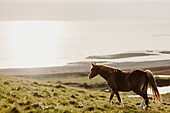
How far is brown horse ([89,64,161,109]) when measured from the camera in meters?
13.2

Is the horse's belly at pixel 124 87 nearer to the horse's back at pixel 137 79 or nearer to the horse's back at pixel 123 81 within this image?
the horse's back at pixel 123 81

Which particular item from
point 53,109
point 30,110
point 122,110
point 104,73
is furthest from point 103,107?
point 30,110

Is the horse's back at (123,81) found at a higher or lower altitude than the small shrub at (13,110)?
higher

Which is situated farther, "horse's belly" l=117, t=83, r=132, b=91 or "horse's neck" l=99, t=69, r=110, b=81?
"horse's neck" l=99, t=69, r=110, b=81

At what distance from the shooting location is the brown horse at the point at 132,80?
1323 cm

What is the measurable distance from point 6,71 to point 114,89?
153 feet

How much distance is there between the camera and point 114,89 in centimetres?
1384

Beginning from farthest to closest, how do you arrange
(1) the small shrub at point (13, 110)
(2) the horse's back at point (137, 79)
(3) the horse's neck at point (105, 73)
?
(3) the horse's neck at point (105, 73)
(2) the horse's back at point (137, 79)
(1) the small shrub at point (13, 110)

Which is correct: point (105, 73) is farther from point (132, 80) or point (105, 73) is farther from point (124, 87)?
point (132, 80)

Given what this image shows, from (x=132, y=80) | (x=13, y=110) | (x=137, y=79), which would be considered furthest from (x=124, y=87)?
(x=13, y=110)

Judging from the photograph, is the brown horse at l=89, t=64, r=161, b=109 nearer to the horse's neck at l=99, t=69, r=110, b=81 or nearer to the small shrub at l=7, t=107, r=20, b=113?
the horse's neck at l=99, t=69, r=110, b=81

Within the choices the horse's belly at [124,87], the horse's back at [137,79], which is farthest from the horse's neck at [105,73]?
the horse's back at [137,79]

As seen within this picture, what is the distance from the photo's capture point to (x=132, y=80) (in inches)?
525

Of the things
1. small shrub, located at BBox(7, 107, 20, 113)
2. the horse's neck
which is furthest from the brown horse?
small shrub, located at BBox(7, 107, 20, 113)
